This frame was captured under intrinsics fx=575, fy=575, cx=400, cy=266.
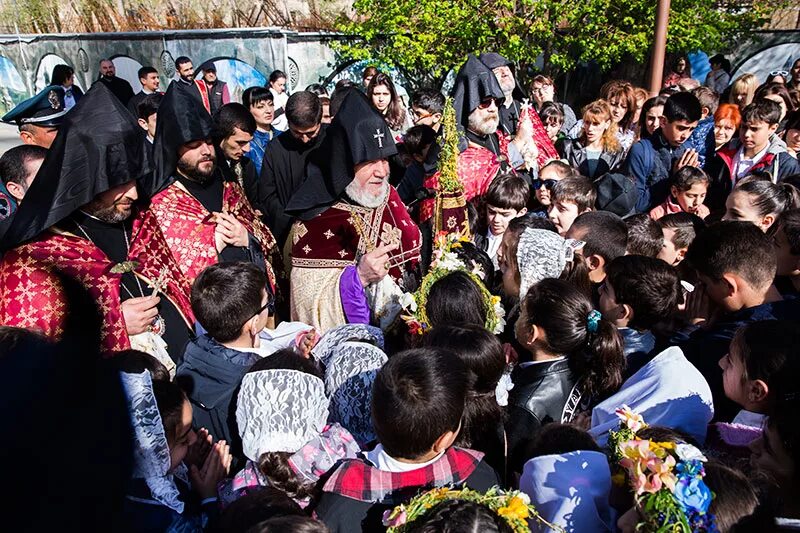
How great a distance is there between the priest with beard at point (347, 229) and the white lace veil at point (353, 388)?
118cm

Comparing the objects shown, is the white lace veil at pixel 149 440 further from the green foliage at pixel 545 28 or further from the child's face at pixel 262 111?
the green foliage at pixel 545 28

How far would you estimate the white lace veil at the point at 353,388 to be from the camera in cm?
259

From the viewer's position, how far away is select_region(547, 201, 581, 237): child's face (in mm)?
4367

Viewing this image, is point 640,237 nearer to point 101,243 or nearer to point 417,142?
point 417,142

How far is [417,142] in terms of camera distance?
6.04 metres

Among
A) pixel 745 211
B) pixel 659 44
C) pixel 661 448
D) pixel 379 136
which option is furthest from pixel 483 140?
pixel 661 448

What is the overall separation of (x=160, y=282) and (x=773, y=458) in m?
3.21

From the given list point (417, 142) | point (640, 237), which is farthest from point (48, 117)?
point (640, 237)

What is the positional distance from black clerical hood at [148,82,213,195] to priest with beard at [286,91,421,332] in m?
0.81

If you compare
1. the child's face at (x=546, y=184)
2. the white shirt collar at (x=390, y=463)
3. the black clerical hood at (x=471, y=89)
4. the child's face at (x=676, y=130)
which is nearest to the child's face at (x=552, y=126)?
the black clerical hood at (x=471, y=89)

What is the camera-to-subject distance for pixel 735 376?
88.0 inches

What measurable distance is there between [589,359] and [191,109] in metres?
2.97

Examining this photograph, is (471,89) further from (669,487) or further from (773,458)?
(669,487)

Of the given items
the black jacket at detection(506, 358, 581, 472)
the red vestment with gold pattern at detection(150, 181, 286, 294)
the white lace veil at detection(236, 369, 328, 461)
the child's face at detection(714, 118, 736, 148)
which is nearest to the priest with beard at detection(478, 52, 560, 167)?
the child's face at detection(714, 118, 736, 148)
